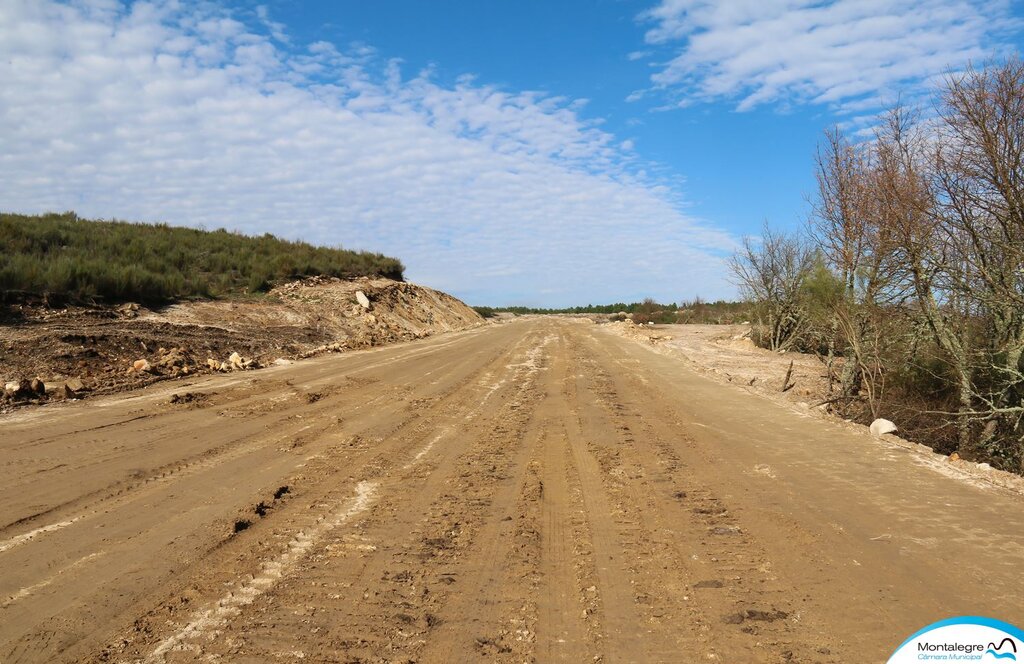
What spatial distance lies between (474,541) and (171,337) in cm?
1359

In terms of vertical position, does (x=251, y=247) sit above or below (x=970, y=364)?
above

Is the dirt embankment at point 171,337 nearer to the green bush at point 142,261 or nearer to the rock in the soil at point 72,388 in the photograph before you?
the rock in the soil at point 72,388

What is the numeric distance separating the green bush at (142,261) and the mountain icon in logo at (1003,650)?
1907 centimetres

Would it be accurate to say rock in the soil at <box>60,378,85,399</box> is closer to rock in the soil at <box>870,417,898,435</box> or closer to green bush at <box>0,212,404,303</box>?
green bush at <box>0,212,404,303</box>

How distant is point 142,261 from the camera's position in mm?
22109

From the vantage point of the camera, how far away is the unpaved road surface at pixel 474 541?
322 cm

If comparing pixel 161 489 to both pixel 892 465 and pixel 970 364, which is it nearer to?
pixel 892 465

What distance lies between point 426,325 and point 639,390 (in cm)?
2298

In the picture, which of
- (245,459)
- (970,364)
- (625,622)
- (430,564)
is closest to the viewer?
(625,622)

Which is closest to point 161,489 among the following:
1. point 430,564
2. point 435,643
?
point 430,564

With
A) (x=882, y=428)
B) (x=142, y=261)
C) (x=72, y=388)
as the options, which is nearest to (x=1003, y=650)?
(x=882, y=428)

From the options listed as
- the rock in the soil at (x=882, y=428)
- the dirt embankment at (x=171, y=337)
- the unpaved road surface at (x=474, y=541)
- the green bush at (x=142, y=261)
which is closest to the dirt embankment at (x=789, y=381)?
the rock in the soil at (x=882, y=428)

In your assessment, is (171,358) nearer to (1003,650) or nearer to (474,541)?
(474,541)

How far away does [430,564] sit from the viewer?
4.08m
